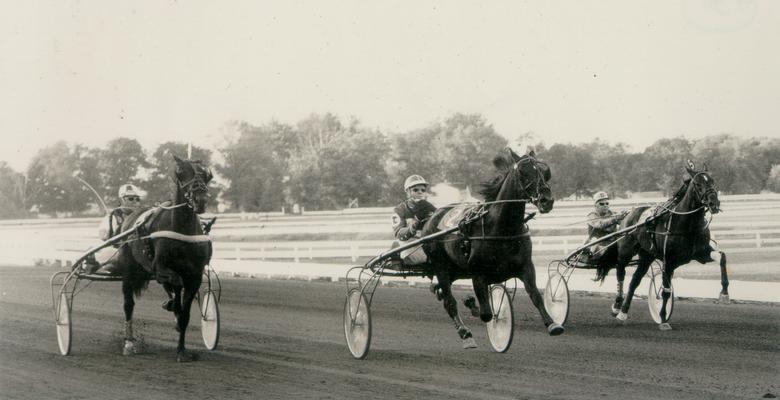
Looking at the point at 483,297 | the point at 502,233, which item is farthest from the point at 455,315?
the point at 502,233

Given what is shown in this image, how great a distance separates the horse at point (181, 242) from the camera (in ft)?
27.5

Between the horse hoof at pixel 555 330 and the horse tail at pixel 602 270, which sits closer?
the horse hoof at pixel 555 330

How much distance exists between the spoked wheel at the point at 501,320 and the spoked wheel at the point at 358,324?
112 cm

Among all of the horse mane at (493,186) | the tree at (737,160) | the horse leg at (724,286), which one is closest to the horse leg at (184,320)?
the horse mane at (493,186)

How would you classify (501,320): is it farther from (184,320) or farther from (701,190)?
(701,190)

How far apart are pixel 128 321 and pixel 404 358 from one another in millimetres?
2887

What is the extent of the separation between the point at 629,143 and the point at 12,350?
1252cm

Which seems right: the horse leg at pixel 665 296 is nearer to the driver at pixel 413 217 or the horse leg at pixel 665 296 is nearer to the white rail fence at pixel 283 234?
the driver at pixel 413 217

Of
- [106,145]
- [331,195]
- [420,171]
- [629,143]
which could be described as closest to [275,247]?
[331,195]

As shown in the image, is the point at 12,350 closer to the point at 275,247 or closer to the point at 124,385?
the point at 124,385

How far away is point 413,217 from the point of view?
9.04 metres

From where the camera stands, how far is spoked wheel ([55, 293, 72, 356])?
9.12m

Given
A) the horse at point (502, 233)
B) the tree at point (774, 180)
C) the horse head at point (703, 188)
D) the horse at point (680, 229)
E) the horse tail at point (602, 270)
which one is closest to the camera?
the horse at point (502, 233)

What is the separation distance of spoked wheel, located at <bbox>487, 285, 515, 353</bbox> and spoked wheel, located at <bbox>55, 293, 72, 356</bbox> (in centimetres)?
410
